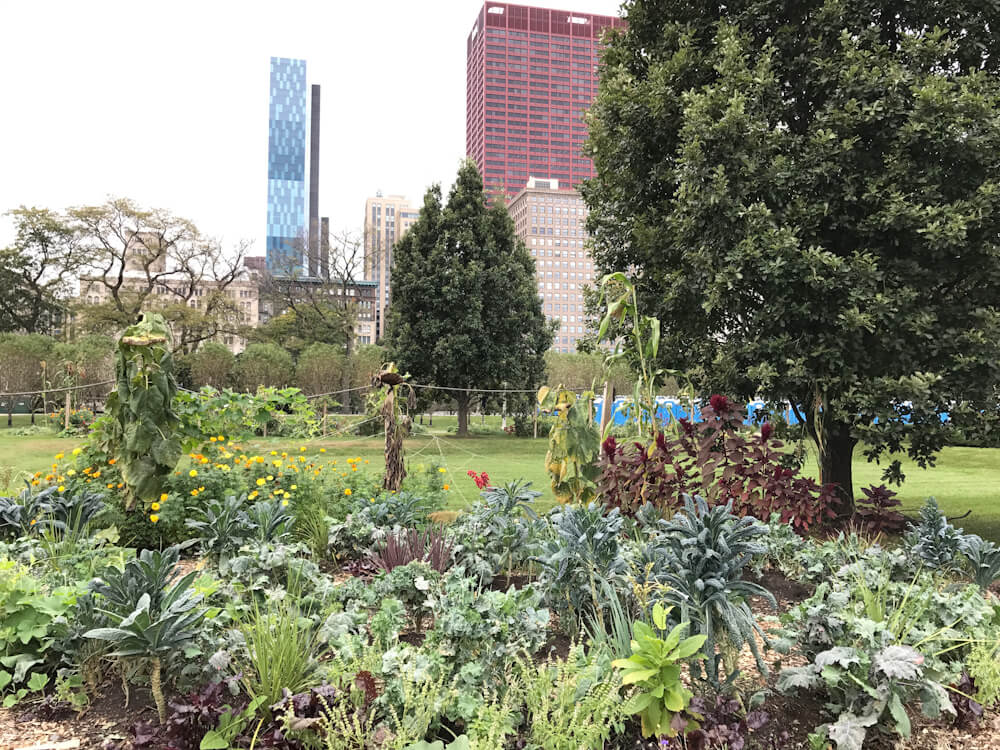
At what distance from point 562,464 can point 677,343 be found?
1788 mm

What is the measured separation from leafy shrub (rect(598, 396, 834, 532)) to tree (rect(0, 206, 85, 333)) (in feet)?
102

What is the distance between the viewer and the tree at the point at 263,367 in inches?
974

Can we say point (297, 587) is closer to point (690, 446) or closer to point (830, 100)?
point (690, 446)

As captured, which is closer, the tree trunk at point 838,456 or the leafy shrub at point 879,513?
the leafy shrub at point 879,513

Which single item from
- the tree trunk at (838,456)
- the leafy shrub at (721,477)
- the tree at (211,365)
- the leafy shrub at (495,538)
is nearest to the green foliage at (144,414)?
the leafy shrub at (495,538)

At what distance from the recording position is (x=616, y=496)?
4.10m

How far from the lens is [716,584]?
2.10 m

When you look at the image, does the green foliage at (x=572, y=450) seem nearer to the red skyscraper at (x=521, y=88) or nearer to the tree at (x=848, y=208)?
the tree at (x=848, y=208)

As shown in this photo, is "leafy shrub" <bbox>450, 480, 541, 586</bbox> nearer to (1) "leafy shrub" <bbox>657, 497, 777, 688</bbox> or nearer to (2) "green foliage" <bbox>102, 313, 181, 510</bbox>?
(1) "leafy shrub" <bbox>657, 497, 777, 688</bbox>

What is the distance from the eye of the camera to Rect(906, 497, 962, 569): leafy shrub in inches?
124

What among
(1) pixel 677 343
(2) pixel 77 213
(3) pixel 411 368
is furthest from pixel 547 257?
(1) pixel 677 343

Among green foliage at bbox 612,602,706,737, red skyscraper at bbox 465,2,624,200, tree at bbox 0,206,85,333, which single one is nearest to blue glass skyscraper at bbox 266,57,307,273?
red skyscraper at bbox 465,2,624,200

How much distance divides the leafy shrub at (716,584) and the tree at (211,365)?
25.4 meters

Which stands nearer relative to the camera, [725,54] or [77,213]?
[725,54]
